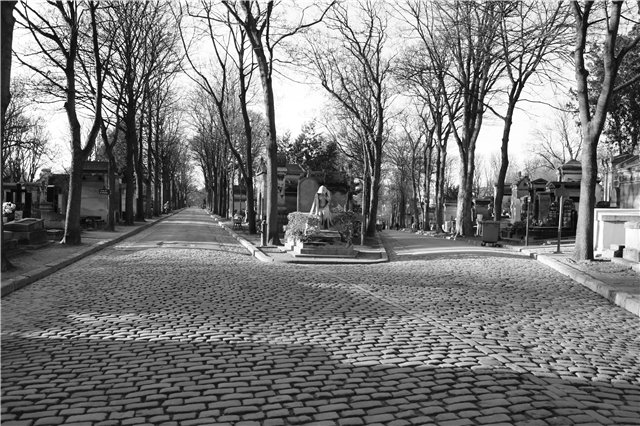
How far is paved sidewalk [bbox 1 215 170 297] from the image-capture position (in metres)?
10.7

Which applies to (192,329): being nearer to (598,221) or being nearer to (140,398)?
(140,398)

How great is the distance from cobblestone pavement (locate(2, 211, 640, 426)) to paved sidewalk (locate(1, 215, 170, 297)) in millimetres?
386

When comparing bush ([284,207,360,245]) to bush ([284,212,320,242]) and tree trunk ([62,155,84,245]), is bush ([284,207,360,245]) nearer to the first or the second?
bush ([284,212,320,242])

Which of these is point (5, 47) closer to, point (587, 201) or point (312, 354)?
point (312, 354)

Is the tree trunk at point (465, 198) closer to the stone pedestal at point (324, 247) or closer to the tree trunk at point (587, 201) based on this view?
the stone pedestal at point (324, 247)

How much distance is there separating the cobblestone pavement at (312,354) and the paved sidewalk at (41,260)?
386 mm

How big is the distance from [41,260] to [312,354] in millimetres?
10444

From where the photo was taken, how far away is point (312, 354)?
593 centimetres

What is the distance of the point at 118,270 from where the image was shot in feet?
43.1

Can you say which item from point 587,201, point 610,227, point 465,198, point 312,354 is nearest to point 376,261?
point 587,201

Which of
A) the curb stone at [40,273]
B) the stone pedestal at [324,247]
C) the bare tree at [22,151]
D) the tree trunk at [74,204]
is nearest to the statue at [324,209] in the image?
the stone pedestal at [324,247]

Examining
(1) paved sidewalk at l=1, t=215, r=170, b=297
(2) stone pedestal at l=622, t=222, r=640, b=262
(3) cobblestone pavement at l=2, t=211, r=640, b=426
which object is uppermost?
(2) stone pedestal at l=622, t=222, r=640, b=262

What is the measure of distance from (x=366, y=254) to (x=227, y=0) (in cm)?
1032

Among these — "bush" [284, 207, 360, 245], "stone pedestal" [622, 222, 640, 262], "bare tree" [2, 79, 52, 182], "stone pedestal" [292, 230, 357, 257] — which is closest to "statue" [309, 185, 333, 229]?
"bush" [284, 207, 360, 245]
